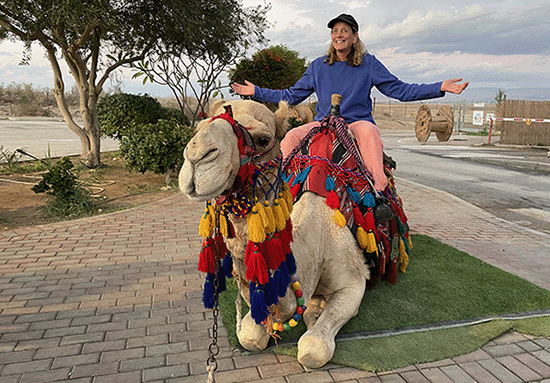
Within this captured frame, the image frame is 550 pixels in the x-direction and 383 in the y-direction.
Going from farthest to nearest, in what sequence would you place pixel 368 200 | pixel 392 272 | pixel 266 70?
pixel 266 70
pixel 392 272
pixel 368 200

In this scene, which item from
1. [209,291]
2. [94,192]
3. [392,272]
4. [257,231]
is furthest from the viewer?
[94,192]

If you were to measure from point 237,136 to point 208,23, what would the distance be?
10.3m

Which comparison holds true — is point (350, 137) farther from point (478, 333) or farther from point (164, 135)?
point (164, 135)

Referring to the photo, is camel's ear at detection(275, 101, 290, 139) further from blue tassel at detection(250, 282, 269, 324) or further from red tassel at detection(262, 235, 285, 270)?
blue tassel at detection(250, 282, 269, 324)

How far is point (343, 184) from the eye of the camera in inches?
143

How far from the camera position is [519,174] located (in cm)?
1345

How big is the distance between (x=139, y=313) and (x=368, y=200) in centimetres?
235

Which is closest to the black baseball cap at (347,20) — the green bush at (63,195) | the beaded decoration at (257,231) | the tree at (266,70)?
the beaded decoration at (257,231)

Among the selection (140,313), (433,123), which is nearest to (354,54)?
(433,123)

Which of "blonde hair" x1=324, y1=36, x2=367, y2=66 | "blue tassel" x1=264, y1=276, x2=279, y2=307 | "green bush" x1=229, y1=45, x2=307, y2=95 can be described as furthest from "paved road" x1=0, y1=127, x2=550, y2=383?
"green bush" x1=229, y1=45, x2=307, y2=95

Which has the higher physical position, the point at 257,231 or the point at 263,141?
the point at 263,141

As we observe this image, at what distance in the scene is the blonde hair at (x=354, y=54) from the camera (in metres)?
4.05

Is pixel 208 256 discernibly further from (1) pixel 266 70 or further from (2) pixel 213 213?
(1) pixel 266 70

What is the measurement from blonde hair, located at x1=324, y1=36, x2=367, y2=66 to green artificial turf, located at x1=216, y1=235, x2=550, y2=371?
89.6 inches
